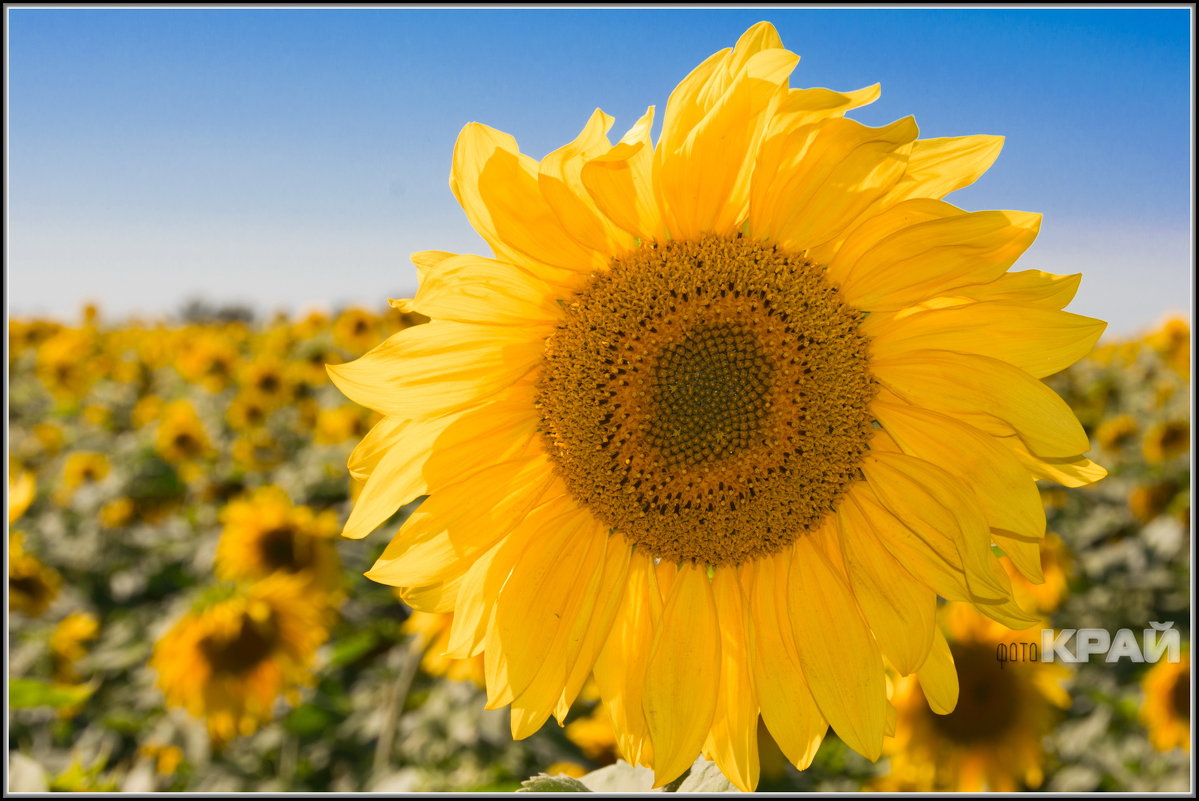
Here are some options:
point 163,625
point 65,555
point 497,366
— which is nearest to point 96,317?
point 65,555

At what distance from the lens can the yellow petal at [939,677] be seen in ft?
3.40

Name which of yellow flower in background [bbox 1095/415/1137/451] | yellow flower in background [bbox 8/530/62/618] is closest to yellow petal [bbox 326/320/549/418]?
yellow flower in background [bbox 8/530/62/618]

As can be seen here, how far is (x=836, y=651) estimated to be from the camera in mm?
1096

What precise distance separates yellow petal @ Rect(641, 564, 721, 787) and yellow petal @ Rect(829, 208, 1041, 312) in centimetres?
46

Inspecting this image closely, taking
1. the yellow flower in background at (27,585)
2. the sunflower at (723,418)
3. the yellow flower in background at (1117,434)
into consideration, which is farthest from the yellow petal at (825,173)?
the yellow flower in background at (1117,434)

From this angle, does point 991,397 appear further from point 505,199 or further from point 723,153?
point 505,199

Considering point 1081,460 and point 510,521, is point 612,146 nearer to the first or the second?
point 510,521

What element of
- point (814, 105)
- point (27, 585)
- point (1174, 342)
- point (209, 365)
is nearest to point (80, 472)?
point (209, 365)

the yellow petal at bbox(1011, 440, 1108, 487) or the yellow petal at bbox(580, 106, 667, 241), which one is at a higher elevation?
the yellow petal at bbox(580, 106, 667, 241)

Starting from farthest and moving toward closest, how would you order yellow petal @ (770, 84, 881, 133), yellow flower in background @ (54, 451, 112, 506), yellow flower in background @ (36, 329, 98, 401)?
yellow flower in background @ (36, 329, 98, 401) < yellow flower in background @ (54, 451, 112, 506) < yellow petal @ (770, 84, 881, 133)

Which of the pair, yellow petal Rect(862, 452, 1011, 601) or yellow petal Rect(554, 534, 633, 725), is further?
yellow petal Rect(554, 534, 633, 725)

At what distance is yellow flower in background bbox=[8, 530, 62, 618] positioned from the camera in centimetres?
390

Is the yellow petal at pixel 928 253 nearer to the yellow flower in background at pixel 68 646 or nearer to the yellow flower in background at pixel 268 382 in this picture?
the yellow flower in background at pixel 68 646

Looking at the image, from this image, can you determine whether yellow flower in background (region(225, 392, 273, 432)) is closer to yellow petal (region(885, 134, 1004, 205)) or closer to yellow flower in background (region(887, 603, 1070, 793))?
yellow flower in background (region(887, 603, 1070, 793))
